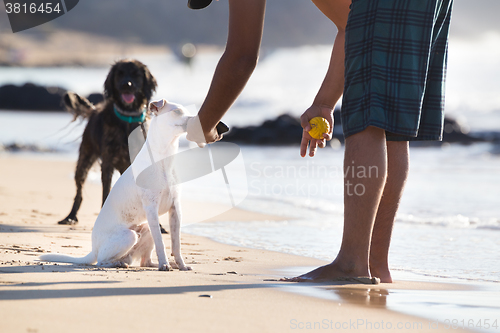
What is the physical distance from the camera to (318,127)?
286 cm

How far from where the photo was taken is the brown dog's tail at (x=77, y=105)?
5910 mm

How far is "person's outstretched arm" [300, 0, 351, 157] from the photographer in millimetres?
2938

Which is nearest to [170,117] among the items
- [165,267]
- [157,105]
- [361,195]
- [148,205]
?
[157,105]

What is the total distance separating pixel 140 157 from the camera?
3.29m

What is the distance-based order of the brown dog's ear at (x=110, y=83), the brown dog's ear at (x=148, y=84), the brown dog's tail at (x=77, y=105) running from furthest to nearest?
1. the brown dog's tail at (x=77, y=105)
2. the brown dog's ear at (x=148, y=84)
3. the brown dog's ear at (x=110, y=83)

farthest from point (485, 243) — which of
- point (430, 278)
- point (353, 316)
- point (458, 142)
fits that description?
point (458, 142)

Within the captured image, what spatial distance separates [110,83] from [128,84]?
10.1 inches

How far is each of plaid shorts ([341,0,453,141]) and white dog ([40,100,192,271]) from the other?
43.9 inches

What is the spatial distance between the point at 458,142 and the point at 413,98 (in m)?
21.3

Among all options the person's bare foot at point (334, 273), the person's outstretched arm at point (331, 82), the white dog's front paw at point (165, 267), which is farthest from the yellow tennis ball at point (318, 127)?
the white dog's front paw at point (165, 267)

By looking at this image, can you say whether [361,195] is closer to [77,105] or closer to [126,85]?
[126,85]

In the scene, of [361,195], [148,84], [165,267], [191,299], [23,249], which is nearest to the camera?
[191,299]

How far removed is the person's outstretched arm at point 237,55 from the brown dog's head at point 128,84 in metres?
2.92

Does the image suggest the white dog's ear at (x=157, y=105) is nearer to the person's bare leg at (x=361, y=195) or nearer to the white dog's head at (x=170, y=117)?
the white dog's head at (x=170, y=117)
